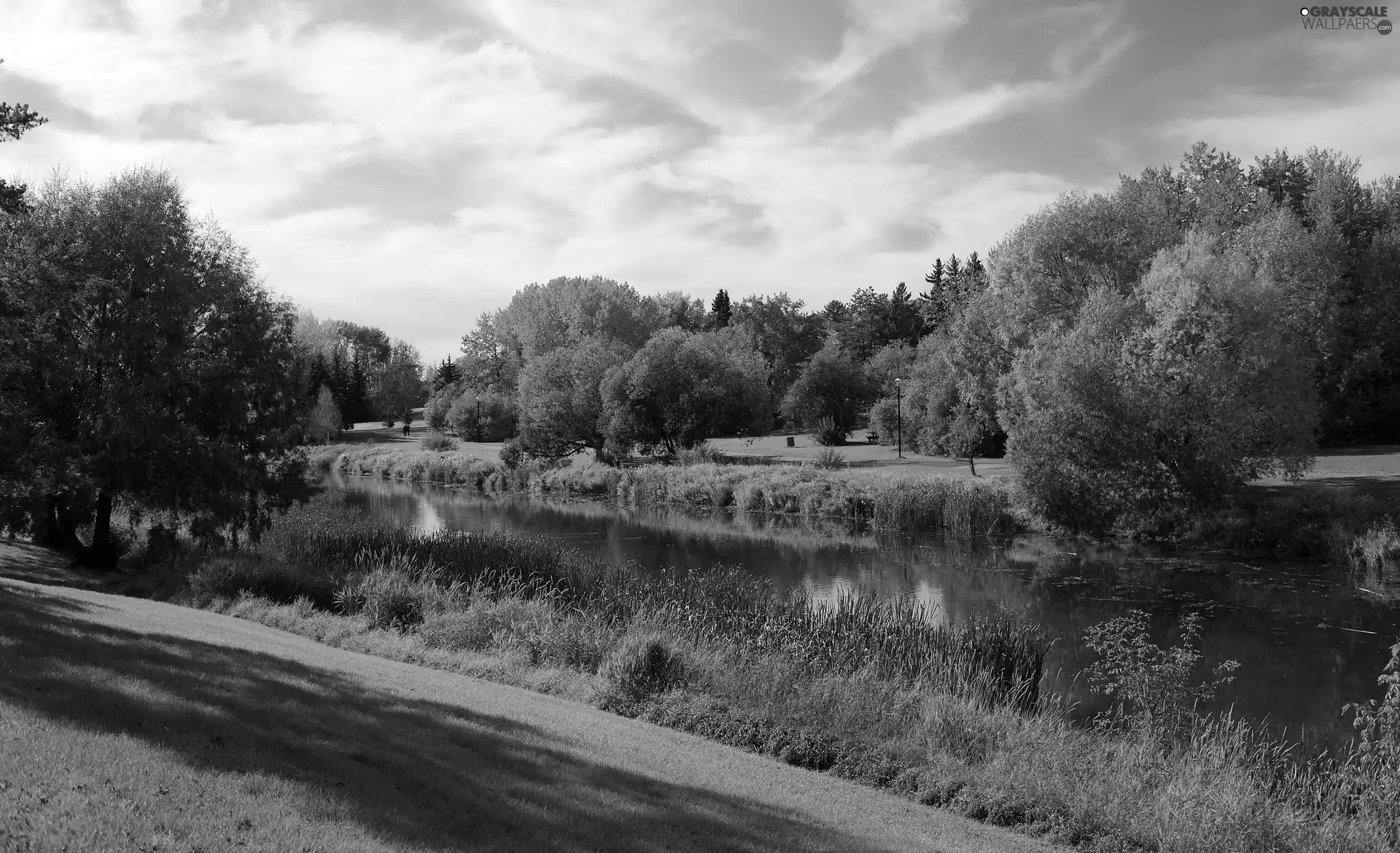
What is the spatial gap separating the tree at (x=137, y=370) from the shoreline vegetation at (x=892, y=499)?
10.2ft

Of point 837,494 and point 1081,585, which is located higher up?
point 837,494

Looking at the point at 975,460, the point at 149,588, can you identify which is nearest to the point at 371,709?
the point at 149,588

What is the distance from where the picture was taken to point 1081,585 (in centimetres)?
2502

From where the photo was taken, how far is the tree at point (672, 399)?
5638 cm

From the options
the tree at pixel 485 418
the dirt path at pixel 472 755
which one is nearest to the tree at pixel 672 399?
the tree at pixel 485 418

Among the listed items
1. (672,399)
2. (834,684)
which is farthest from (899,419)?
(834,684)

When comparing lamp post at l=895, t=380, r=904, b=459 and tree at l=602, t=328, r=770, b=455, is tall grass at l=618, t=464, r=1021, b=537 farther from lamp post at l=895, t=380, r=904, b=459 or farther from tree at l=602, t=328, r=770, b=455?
lamp post at l=895, t=380, r=904, b=459

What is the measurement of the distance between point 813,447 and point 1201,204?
2548 centimetres

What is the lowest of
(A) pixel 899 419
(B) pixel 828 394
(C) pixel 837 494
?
(C) pixel 837 494

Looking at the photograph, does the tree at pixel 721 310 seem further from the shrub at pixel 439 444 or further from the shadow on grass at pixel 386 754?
the shadow on grass at pixel 386 754

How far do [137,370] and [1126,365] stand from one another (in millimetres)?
29917

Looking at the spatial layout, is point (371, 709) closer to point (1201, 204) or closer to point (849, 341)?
point (1201, 204)

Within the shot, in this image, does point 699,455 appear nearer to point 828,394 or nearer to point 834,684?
point 828,394

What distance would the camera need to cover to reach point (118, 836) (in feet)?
16.4
